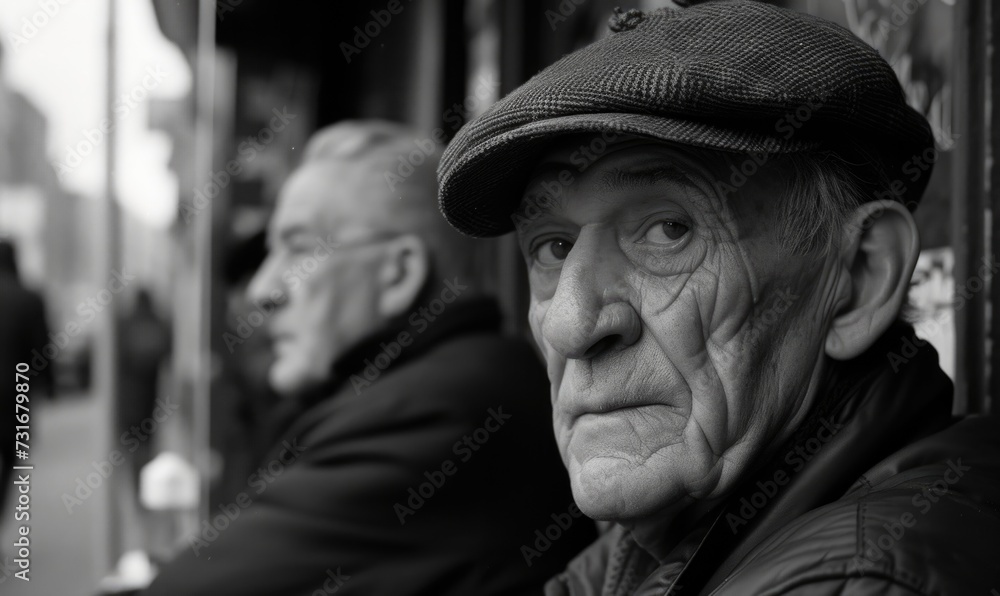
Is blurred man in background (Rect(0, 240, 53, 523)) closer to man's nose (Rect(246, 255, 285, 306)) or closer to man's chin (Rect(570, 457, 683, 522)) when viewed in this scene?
man's nose (Rect(246, 255, 285, 306))

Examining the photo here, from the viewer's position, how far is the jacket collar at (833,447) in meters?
1.25

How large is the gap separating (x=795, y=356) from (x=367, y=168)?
2101 millimetres

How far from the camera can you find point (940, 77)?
7.18 ft

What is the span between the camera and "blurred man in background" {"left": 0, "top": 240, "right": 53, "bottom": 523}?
2.87 metres

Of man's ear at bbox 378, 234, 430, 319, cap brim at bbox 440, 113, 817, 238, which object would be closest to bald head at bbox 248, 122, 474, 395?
man's ear at bbox 378, 234, 430, 319

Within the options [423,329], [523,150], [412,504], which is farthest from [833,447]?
[423,329]

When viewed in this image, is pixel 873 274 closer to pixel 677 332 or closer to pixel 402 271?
pixel 677 332

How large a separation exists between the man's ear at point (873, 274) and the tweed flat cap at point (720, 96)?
0.08 metres

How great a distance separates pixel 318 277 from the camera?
318 cm

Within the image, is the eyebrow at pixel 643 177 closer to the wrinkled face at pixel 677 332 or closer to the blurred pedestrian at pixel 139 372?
the wrinkled face at pixel 677 332

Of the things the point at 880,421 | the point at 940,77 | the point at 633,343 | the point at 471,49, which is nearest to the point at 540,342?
the point at 633,343

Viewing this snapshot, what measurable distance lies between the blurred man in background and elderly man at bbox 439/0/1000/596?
2140 millimetres

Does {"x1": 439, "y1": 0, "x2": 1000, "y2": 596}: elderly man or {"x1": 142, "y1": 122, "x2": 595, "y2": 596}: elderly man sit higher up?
{"x1": 439, "y1": 0, "x2": 1000, "y2": 596}: elderly man

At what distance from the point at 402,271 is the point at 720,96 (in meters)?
2.03
